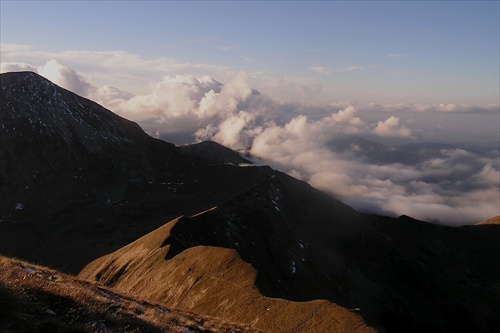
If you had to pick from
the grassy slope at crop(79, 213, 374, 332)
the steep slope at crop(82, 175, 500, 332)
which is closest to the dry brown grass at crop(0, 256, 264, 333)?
the grassy slope at crop(79, 213, 374, 332)

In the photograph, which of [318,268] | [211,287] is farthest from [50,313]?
[318,268]

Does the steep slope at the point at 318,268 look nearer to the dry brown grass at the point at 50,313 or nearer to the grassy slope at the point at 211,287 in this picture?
the grassy slope at the point at 211,287

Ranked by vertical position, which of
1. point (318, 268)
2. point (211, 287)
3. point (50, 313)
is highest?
point (50, 313)

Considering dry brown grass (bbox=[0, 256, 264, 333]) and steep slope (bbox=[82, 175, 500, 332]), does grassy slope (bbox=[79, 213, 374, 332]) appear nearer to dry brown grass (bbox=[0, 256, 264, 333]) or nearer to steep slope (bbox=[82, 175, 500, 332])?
steep slope (bbox=[82, 175, 500, 332])

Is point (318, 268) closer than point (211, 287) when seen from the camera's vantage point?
No

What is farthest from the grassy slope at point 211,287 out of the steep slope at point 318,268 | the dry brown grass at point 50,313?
the dry brown grass at point 50,313

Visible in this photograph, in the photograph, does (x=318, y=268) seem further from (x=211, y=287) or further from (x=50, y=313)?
(x=50, y=313)

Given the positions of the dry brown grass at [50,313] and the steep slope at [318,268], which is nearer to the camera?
the dry brown grass at [50,313]

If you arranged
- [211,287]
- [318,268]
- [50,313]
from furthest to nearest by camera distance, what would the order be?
[318,268]
[211,287]
[50,313]

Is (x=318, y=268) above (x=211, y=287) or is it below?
below
